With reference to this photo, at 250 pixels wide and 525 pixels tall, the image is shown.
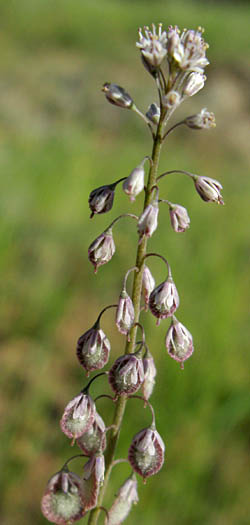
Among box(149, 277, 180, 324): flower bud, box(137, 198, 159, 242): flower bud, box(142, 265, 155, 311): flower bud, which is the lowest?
box(149, 277, 180, 324): flower bud

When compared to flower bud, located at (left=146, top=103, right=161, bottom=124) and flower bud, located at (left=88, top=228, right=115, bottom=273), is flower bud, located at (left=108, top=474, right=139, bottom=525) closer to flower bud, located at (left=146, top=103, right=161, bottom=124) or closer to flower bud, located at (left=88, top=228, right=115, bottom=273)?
flower bud, located at (left=88, top=228, right=115, bottom=273)

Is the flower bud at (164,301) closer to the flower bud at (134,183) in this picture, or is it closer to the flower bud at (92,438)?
the flower bud at (134,183)

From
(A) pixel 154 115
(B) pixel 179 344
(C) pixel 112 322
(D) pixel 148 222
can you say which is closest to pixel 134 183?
(D) pixel 148 222

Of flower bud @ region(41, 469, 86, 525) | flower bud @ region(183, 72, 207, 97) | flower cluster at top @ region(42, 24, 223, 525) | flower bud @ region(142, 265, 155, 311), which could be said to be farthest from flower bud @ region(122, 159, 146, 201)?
flower bud @ region(41, 469, 86, 525)

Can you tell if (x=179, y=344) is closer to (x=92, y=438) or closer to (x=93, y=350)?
(x=93, y=350)

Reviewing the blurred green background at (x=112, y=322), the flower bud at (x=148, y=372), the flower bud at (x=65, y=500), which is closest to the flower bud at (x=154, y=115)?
the flower bud at (x=148, y=372)

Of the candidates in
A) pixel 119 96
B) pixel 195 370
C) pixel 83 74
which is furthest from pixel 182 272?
pixel 83 74

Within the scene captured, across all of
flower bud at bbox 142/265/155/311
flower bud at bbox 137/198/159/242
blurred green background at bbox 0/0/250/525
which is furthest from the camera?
blurred green background at bbox 0/0/250/525
